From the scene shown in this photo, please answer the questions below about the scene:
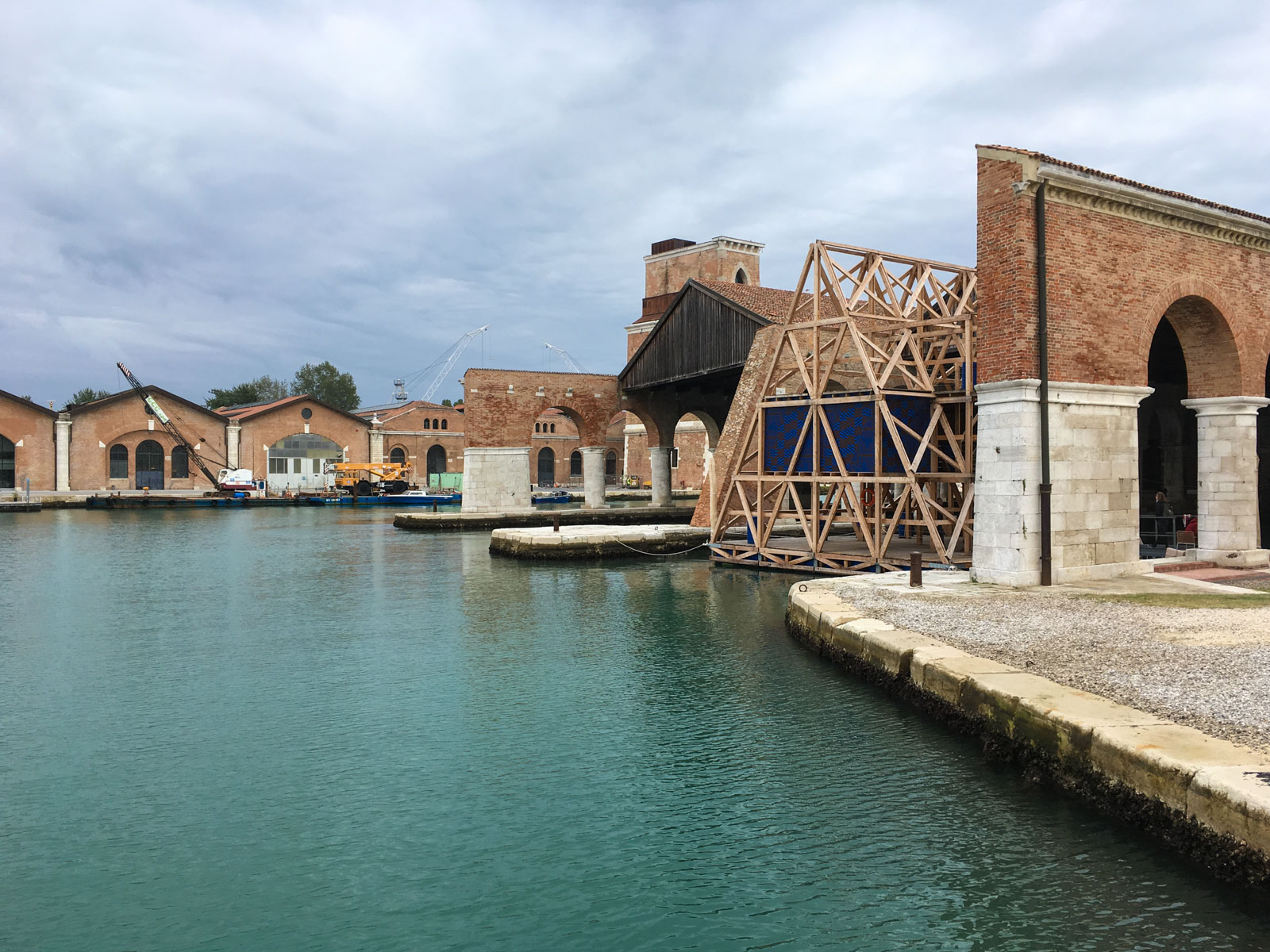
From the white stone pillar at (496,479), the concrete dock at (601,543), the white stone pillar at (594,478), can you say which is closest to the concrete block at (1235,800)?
the concrete dock at (601,543)

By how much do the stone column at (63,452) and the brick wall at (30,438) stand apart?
0.25m

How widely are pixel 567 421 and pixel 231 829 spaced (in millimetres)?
66209

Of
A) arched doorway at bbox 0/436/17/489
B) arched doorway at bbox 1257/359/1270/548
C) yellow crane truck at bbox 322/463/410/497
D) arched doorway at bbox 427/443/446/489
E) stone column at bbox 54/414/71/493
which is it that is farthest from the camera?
arched doorway at bbox 427/443/446/489

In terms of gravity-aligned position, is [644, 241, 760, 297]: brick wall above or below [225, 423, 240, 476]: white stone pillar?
above

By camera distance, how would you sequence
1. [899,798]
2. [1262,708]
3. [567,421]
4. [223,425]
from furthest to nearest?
[567,421] < [223,425] < [899,798] < [1262,708]

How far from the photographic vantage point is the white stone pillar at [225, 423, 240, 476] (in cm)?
5909

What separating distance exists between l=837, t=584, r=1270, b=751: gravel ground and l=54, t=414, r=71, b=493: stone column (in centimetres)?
5526

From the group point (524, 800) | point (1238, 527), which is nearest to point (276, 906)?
point (524, 800)

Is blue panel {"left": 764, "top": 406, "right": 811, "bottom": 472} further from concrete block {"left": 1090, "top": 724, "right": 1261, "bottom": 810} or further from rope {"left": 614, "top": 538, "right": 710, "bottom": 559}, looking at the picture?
concrete block {"left": 1090, "top": 724, "right": 1261, "bottom": 810}

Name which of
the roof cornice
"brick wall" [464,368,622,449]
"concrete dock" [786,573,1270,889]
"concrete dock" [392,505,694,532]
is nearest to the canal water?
"concrete dock" [786,573,1270,889]

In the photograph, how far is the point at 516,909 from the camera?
17.8 ft

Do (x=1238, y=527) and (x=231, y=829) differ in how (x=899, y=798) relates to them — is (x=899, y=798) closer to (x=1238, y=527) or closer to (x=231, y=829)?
(x=231, y=829)

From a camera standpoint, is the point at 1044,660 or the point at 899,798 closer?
the point at 899,798

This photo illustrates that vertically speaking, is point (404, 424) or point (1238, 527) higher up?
point (404, 424)
